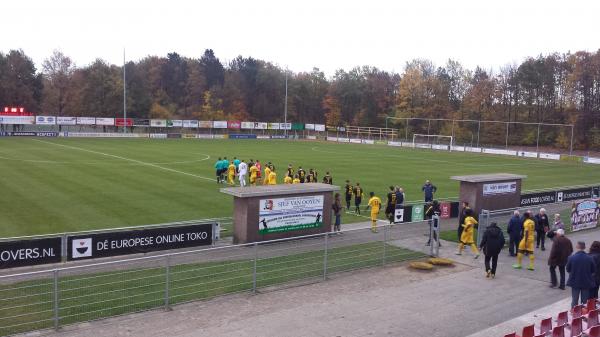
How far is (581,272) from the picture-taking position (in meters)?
11.0

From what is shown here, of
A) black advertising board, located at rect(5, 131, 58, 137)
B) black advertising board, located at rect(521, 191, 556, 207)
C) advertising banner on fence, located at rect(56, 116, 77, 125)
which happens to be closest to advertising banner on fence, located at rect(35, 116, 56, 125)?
advertising banner on fence, located at rect(56, 116, 77, 125)

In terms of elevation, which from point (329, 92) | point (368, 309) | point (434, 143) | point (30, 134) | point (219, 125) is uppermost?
point (329, 92)

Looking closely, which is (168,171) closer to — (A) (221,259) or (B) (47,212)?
(B) (47,212)

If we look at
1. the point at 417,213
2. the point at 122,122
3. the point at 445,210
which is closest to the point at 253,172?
the point at 445,210

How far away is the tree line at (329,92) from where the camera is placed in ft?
283

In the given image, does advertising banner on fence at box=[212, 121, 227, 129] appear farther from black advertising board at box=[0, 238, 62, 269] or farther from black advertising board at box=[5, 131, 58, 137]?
black advertising board at box=[0, 238, 62, 269]

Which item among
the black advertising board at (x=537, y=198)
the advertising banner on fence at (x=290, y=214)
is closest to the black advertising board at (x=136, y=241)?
the advertising banner on fence at (x=290, y=214)

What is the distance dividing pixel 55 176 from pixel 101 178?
2783 mm

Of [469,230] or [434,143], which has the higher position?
[434,143]

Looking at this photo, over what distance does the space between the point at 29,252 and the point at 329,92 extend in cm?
10396

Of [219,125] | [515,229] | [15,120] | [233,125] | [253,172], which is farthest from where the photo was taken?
[233,125]

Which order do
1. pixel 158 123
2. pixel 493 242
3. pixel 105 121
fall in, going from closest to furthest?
pixel 493 242, pixel 105 121, pixel 158 123

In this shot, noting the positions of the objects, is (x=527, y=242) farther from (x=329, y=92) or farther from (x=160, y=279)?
(x=329, y=92)

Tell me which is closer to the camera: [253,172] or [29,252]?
[29,252]
